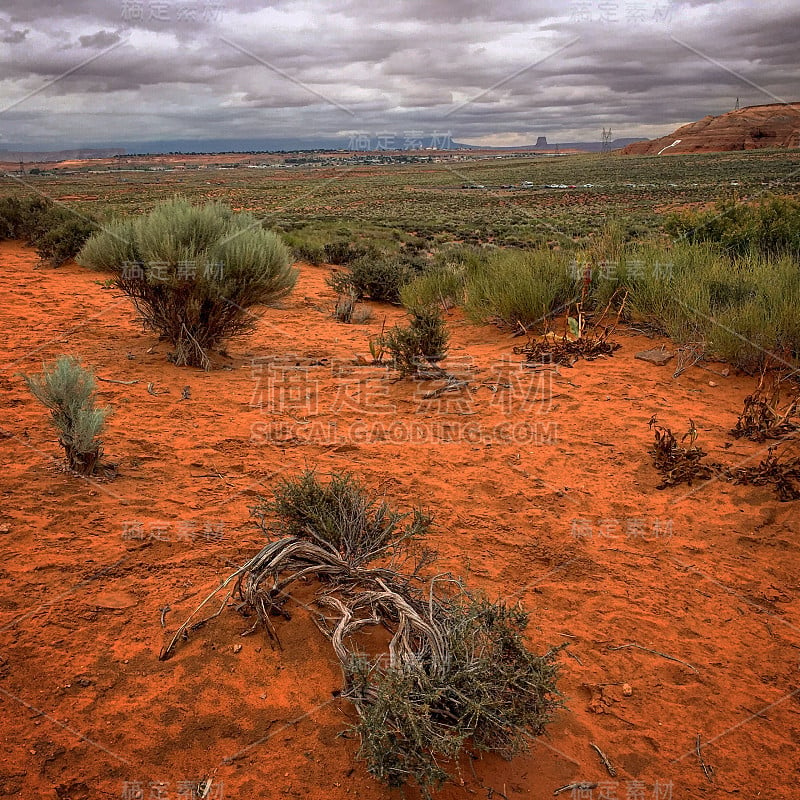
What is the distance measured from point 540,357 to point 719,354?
176 centimetres

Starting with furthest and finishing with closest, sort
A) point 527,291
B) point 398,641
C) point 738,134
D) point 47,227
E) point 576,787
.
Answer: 1. point 738,134
2. point 47,227
3. point 527,291
4. point 398,641
5. point 576,787

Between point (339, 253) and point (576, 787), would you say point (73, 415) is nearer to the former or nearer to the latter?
point (576, 787)

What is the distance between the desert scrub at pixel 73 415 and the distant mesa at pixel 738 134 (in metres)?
107

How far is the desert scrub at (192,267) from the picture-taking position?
5680mm

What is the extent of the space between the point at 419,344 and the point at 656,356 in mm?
2614

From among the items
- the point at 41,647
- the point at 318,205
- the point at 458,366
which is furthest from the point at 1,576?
the point at 318,205

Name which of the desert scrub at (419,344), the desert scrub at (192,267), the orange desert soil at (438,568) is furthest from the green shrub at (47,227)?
the desert scrub at (419,344)

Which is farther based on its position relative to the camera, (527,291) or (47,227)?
(47,227)

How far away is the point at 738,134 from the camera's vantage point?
98188 mm

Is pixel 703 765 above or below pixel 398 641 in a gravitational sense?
below

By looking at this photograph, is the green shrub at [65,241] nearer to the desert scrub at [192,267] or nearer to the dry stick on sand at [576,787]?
the desert scrub at [192,267]

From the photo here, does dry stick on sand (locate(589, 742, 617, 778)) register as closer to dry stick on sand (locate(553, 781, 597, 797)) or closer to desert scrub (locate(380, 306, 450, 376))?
dry stick on sand (locate(553, 781, 597, 797))

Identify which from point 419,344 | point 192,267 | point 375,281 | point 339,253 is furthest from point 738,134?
point 192,267

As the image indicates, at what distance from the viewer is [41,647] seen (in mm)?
2283
